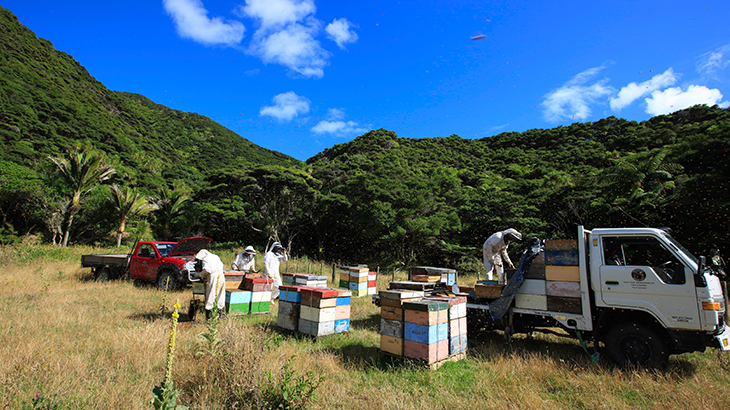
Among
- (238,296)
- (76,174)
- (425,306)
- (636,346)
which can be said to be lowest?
(636,346)

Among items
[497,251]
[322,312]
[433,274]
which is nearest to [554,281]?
[497,251]

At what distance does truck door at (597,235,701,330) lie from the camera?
475cm

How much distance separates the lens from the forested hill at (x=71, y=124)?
41781mm

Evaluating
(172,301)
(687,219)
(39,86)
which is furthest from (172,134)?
(687,219)

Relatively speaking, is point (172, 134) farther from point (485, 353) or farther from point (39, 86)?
point (485, 353)

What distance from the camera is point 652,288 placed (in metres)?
5.01

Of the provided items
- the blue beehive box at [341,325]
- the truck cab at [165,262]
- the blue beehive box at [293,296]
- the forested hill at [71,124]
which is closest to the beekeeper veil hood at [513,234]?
the blue beehive box at [341,325]

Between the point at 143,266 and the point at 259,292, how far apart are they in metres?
6.91

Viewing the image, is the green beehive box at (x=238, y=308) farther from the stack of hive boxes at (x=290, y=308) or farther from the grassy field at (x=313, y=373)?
the stack of hive boxes at (x=290, y=308)

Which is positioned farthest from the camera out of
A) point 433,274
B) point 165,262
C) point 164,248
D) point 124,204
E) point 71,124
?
point 71,124

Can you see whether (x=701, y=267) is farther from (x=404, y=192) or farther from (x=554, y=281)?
(x=404, y=192)

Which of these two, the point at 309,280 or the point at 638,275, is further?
the point at 309,280

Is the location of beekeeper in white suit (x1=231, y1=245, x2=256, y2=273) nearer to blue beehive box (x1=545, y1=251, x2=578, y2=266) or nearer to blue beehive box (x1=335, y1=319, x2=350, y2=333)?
blue beehive box (x1=335, y1=319, x2=350, y2=333)

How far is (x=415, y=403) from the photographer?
3.72 m
